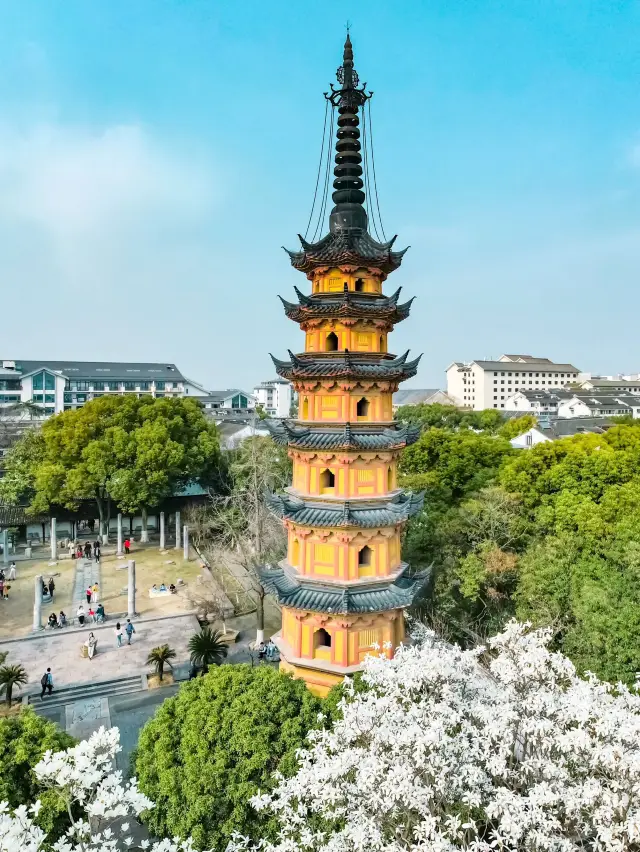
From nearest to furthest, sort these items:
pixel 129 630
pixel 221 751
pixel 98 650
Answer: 1. pixel 221 751
2. pixel 98 650
3. pixel 129 630

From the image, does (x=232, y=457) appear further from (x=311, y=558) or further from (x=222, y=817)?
(x=222, y=817)

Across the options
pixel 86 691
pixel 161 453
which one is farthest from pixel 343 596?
pixel 161 453

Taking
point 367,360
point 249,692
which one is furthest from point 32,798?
point 367,360

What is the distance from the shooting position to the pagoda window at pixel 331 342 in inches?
624

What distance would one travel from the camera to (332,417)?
1550 centimetres

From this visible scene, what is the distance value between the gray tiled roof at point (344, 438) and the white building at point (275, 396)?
9322 cm

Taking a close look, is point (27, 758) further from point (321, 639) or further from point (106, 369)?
point (106, 369)

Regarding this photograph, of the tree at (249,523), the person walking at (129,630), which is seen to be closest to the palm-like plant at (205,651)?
the tree at (249,523)

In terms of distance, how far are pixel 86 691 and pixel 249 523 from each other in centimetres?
1081

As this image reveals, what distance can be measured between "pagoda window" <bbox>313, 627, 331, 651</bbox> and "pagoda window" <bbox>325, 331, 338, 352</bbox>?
326 inches

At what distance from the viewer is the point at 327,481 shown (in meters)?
15.8

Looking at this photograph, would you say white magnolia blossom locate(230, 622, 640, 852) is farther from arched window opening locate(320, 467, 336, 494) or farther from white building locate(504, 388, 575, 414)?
white building locate(504, 388, 575, 414)

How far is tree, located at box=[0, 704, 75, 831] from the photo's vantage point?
1002 cm

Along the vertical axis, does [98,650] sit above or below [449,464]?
below
